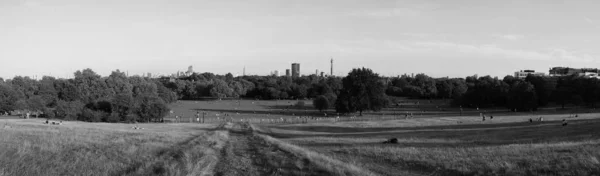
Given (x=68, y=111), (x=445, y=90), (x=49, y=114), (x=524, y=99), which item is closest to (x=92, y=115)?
(x=68, y=111)

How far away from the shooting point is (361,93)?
108000 millimetres

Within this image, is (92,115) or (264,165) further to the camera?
(92,115)

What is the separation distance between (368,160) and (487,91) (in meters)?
118

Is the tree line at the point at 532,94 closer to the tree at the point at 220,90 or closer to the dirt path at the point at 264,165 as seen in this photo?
the tree at the point at 220,90

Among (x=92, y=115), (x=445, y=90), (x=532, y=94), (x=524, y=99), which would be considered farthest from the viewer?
(x=445, y=90)

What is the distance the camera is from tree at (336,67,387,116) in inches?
4176

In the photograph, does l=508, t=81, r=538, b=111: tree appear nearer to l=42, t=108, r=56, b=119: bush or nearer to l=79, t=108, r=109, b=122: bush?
l=79, t=108, r=109, b=122: bush

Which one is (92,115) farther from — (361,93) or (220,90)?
(220,90)

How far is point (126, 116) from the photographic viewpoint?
84.5 metres

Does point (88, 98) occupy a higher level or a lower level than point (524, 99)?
higher

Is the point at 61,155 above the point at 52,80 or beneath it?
beneath

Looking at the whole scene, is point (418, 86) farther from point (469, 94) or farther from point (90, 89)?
point (90, 89)

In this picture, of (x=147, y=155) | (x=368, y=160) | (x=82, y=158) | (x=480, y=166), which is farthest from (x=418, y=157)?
(x=82, y=158)

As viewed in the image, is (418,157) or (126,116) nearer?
(418,157)
